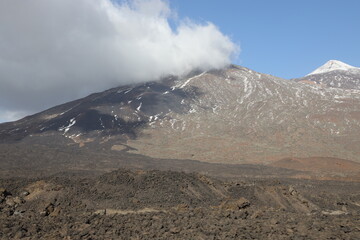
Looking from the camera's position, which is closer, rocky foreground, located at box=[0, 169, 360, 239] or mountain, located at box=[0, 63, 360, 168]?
rocky foreground, located at box=[0, 169, 360, 239]

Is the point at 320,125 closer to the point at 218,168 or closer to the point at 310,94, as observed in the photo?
the point at 310,94

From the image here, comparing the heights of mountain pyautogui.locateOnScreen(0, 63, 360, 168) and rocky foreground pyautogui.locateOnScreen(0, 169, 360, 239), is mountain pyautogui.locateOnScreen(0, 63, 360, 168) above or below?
above

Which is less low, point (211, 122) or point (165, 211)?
point (211, 122)

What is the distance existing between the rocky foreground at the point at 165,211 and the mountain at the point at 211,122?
48457 millimetres

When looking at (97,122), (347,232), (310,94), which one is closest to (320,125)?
(310,94)

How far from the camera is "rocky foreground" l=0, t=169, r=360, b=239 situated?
14031 mm

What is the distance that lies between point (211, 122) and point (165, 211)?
8438 cm

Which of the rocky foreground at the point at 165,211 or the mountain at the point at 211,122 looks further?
the mountain at the point at 211,122

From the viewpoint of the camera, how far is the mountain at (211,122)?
86.6 m

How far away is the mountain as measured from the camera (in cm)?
8656

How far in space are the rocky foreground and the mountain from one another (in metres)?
48.5

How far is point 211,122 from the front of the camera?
348ft

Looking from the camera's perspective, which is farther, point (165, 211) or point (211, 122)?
point (211, 122)

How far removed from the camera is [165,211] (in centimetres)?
2220
